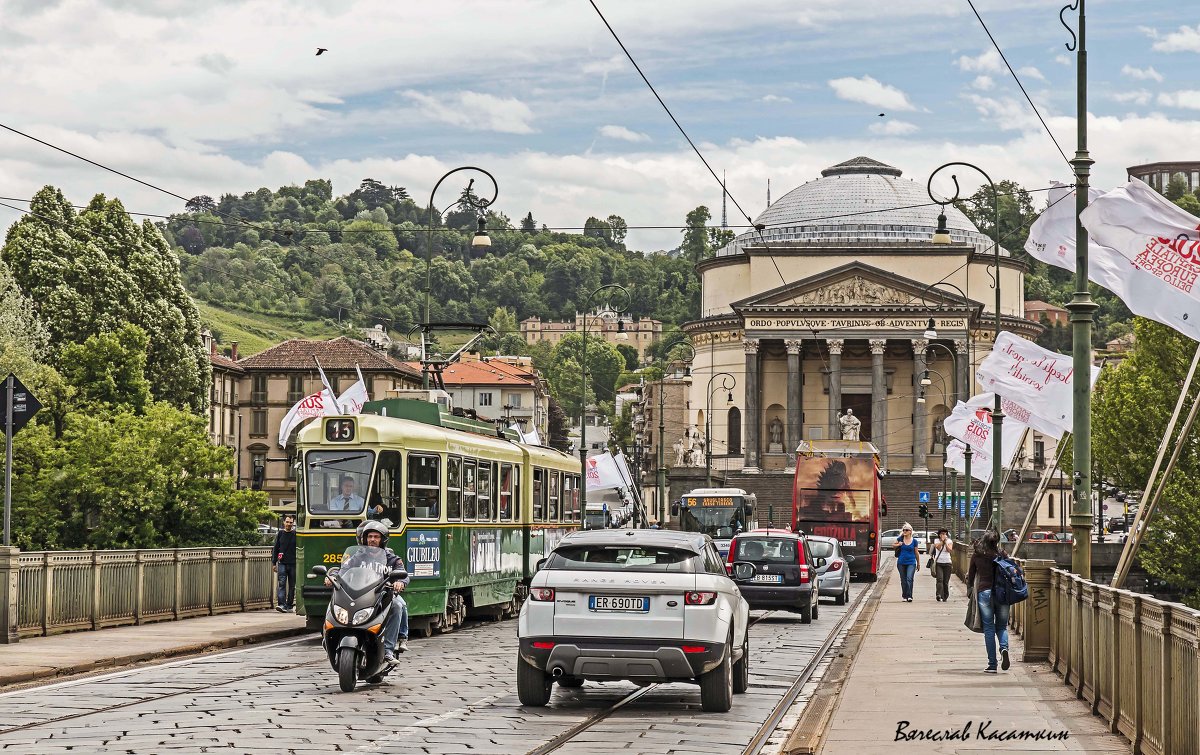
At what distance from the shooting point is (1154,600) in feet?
37.3

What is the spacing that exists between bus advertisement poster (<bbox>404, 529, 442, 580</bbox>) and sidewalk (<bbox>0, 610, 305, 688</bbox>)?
94.1 inches

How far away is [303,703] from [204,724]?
1743 mm

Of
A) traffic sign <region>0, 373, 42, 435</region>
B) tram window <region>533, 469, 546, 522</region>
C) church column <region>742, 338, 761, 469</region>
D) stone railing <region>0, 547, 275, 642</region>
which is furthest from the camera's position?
church column <region>742, 338, 761, 469</region>

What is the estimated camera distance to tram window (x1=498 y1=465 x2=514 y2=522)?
89.4ft

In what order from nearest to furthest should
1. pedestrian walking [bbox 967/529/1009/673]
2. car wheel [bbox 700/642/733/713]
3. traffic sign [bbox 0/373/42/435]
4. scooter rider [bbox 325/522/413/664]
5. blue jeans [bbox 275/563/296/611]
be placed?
car wheel [bbox 700/642/733/713], scooter rider [bbox 325/522/413/664], pedestrian walking [bbox 967/529/1009/673], traffic sign [bbox 0/373/42/435], blue jeans [bbox 275/563/296/611]

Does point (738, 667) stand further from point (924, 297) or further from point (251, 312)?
point (251, 312)

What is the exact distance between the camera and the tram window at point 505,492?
89.4 feet

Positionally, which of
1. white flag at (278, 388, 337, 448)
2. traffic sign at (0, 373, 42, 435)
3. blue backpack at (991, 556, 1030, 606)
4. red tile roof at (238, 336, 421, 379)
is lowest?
blue backpack at (991, 556, 1030, 606)

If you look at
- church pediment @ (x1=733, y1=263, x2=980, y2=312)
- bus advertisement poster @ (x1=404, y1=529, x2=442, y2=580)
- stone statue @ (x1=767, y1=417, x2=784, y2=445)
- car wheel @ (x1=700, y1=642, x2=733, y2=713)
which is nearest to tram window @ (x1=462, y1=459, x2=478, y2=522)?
bus advertisement poster @ (x1=404, y1=529, x2=442, y2=580)

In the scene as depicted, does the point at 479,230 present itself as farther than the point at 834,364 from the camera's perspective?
No

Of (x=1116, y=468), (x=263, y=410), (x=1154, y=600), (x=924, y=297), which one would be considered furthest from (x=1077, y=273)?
(x=263, y=410)

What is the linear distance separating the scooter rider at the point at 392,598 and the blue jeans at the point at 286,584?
1002 cm

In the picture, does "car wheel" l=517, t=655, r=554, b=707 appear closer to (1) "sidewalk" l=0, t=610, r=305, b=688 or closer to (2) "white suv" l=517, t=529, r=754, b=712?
(2) "white suv" l=517, t=529, r=754, b=712

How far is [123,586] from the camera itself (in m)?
24.3
